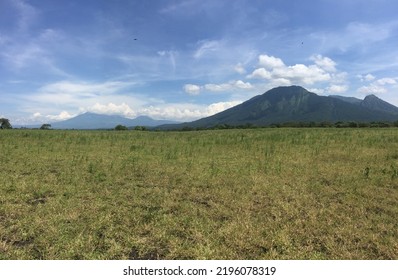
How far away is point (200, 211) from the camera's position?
870 cm

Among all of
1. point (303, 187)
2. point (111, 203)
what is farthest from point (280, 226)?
point (111, 203)

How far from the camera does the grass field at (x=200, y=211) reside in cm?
635

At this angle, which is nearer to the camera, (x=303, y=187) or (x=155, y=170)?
(x=303, y=187)

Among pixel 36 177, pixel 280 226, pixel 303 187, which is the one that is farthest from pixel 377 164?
pixel 36 177

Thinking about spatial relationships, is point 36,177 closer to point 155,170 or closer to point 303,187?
point 155,170

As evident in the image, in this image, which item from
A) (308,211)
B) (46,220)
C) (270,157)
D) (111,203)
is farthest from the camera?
(270,157)

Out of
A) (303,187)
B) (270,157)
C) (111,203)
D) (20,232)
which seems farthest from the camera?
(270,157)

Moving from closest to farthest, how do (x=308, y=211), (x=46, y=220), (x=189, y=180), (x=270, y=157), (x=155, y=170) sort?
(x=46, y=220), (x=308, y=211), (x=189, y=180), (x=155, y=170), (x=270, y=157)

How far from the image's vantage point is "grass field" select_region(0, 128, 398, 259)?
6352 mm

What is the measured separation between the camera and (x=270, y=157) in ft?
60.5

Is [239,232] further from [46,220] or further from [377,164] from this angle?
[377,164]

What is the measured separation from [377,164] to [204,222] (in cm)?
1193

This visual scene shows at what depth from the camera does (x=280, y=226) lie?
7.56m

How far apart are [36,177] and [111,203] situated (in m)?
5.46
